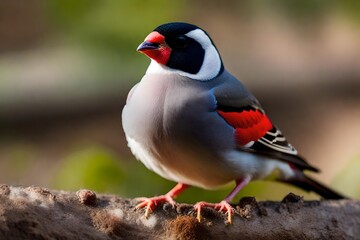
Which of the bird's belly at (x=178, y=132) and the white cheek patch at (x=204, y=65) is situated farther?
the white cheek patch at (x=204, y=65)

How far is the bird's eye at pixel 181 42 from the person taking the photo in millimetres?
1993

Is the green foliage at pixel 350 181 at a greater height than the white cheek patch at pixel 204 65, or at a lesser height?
lesser

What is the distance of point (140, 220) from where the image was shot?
5.77ft

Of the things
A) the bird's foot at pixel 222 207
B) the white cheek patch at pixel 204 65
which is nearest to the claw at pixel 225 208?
the bird's foot at pixel 222 207

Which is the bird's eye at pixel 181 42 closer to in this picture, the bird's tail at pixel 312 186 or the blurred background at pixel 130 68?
the bird's tail at pixel 312 186

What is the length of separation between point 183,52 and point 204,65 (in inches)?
2.3

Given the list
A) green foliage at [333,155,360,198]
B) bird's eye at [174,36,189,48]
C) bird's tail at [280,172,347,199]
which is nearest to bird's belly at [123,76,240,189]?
bird's eye at [174,36,189,48]

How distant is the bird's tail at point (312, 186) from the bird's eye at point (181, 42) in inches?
20.4

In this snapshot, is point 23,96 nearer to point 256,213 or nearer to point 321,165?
point 321,165

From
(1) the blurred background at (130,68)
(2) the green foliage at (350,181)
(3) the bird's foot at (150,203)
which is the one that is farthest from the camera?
(1) the blurred background at (130,68)

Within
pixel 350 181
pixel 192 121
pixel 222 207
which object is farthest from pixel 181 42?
pixel 350 181

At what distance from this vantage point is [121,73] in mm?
4574

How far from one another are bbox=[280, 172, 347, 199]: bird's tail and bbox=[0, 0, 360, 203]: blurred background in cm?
165

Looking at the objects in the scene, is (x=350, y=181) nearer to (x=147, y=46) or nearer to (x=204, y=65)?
(x=204, y=65)
